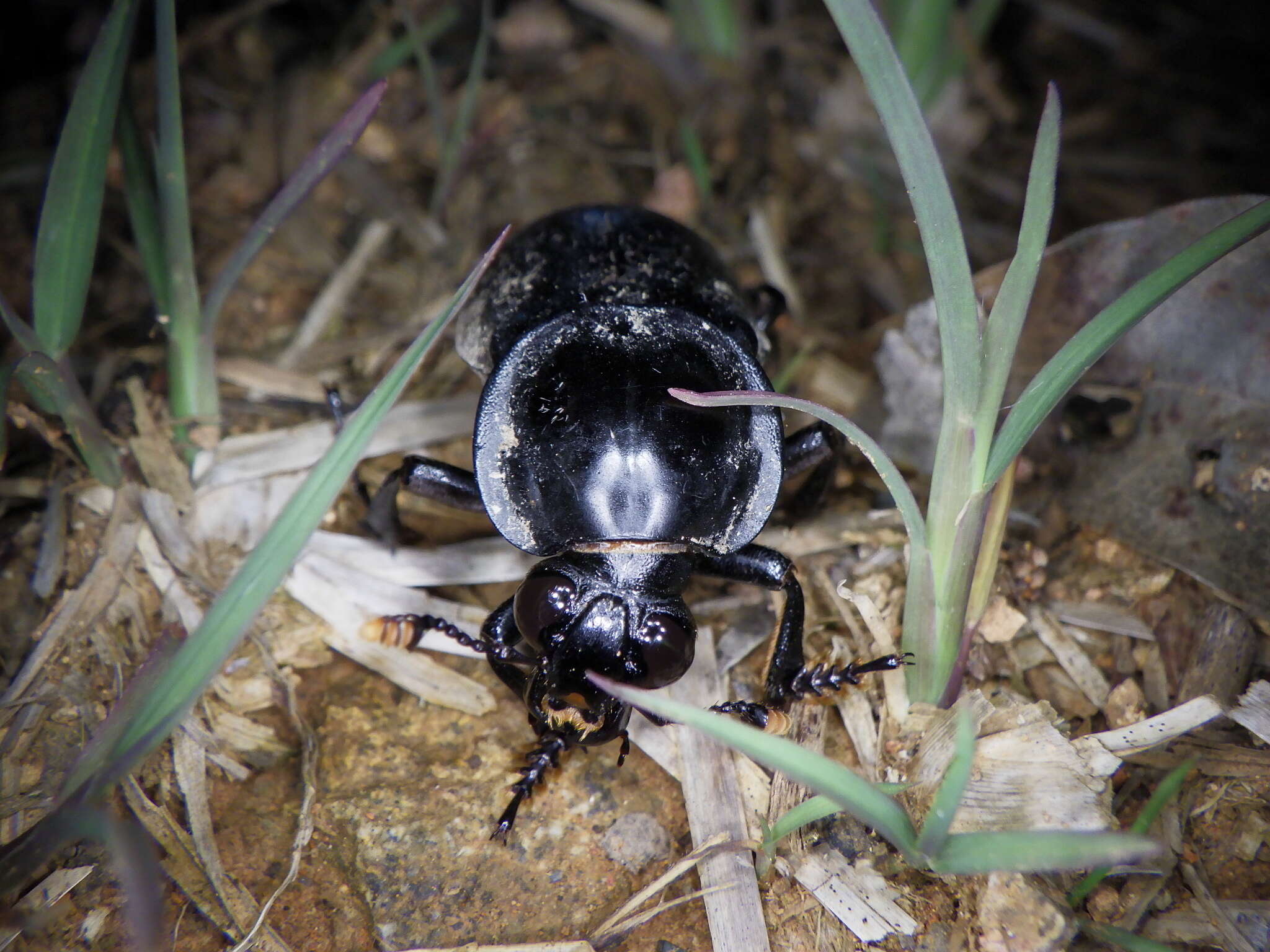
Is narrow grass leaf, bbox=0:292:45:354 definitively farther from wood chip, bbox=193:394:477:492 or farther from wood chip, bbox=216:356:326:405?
wood chip, bbox=216:356:326:405

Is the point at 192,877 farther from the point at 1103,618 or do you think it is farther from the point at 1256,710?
the point at 1256,710

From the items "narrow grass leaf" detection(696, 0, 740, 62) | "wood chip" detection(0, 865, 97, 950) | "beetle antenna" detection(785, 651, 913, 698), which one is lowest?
"wood chip" detection(0, 865, 97, 950)

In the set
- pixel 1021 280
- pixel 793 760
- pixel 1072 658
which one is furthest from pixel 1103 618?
pixel 793 760

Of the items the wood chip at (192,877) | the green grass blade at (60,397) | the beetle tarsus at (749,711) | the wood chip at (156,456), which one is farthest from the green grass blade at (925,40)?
the wood chip at (192,877)

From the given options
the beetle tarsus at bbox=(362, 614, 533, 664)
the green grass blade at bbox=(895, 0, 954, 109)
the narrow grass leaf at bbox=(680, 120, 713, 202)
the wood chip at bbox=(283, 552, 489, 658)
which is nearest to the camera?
the beetle tarsus at bbox=(362, 614, 533, 664)

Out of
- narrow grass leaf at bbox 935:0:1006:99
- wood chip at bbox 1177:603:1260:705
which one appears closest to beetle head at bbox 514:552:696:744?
wood chip at bbox 1177:603:1260:705

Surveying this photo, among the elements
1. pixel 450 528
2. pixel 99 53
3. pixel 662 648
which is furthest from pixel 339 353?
pixel 662 648

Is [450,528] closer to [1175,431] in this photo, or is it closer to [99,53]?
[99,53]
